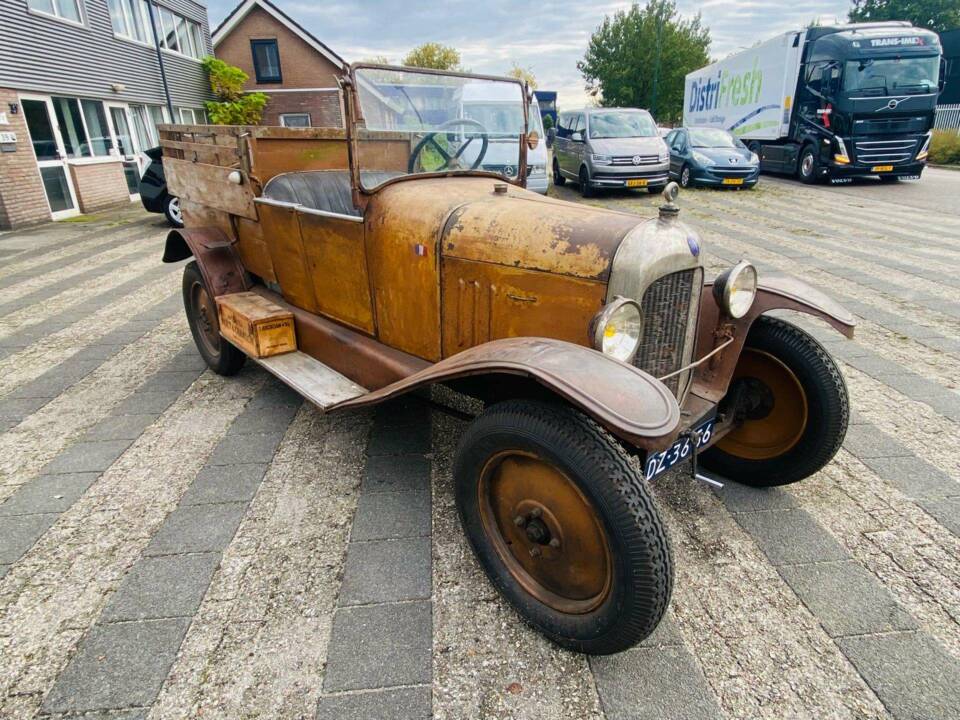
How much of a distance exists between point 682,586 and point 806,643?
444 millimetres

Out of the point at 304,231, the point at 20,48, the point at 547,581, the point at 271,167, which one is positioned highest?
the point at 20,48

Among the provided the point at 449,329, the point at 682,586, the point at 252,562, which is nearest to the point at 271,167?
the point at 449,329

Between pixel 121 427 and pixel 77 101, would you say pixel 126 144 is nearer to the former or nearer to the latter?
pixel 77 101

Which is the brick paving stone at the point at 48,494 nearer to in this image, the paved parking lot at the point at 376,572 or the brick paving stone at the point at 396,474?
the paved parking lot at the point at 376,572

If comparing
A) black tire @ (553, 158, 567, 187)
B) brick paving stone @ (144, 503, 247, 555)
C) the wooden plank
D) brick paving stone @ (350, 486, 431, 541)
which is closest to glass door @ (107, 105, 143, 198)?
black tire @ (553, 158, 567, 187)

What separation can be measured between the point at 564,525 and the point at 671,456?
1.88 ft

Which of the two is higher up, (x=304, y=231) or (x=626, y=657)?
(x=304, y=231)

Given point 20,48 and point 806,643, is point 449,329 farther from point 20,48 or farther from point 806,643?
point 20,48

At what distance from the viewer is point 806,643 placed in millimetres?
1962

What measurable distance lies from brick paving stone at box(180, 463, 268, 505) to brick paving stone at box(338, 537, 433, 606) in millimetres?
785

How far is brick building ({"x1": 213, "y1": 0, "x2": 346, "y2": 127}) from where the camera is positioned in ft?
73.6

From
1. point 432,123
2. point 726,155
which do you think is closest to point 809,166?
point 726,155

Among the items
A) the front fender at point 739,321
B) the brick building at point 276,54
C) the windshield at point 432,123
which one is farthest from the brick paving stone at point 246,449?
the brick building at point 276,54

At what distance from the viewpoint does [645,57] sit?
1389 inches
